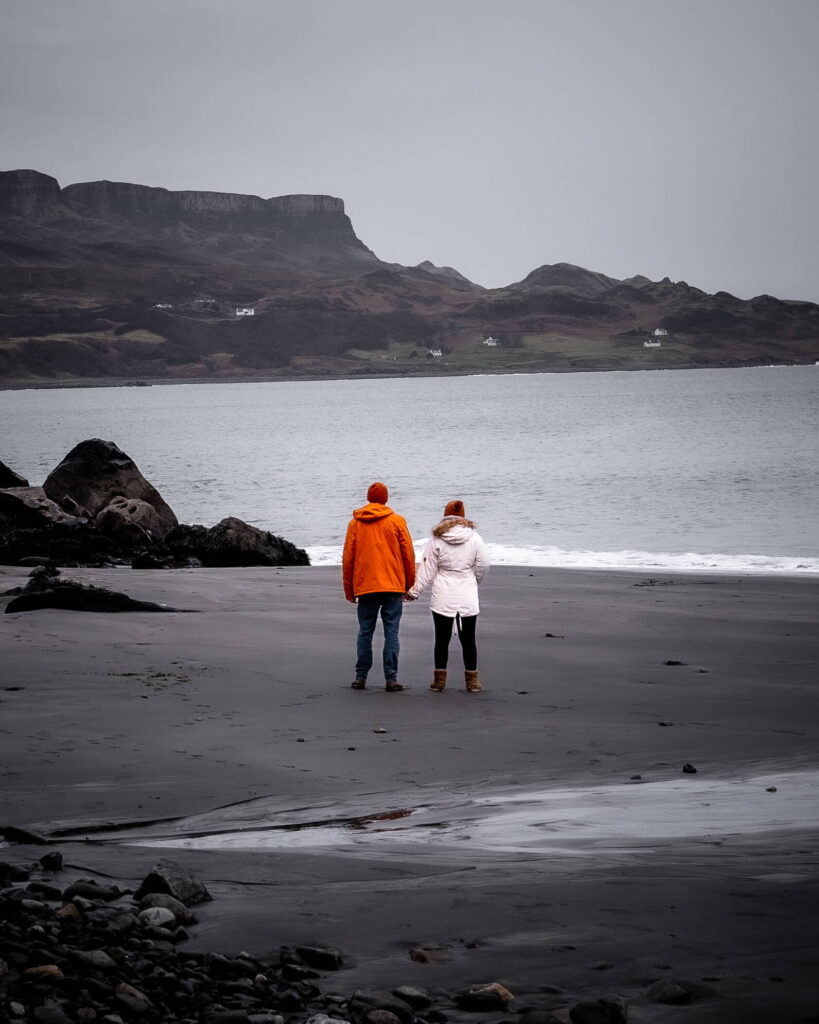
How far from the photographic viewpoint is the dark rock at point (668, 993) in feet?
11.7

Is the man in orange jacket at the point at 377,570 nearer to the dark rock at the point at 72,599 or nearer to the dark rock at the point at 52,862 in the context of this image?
the dark rock at the point at 72,599


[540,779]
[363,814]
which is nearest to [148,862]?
[363,814]

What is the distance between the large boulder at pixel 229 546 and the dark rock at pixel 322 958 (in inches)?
651

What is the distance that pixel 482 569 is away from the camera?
10.6 meters

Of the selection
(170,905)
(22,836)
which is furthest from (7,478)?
(170,905)

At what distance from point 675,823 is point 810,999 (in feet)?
8.43

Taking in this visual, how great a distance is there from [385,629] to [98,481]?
1862cm

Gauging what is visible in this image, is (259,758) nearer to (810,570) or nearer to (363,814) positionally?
(363,814)

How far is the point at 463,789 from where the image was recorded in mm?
7160

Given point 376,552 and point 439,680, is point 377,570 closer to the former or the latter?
point 376,552

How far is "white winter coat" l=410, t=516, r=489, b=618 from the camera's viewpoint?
10.4 meters

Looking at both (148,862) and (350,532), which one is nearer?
(148,862)

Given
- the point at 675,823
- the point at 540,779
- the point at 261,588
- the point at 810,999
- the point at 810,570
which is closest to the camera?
the point at 810,999

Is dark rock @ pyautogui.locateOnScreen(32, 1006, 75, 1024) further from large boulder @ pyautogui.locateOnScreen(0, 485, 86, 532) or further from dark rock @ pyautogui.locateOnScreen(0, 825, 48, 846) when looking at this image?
large boulder @ pyautogui.locateOnScreen(0, 485, 86, 532)
